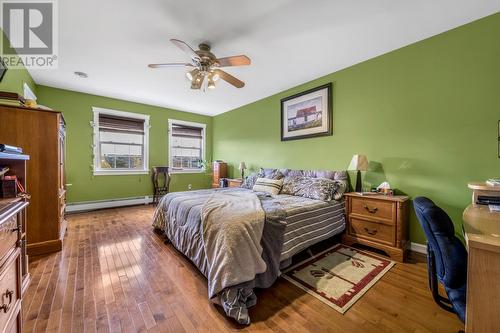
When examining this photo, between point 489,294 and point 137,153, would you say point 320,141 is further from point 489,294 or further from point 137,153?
point 137,153

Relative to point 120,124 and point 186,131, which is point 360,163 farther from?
point 120,124

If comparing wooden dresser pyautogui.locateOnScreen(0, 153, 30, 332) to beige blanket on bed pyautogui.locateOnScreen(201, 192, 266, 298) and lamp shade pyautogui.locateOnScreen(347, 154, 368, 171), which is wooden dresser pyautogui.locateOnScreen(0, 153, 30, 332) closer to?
beige blanket on bed pyautogui.locateOnScreen(201, 192, 266, 298)

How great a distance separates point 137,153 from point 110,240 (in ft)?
9.21

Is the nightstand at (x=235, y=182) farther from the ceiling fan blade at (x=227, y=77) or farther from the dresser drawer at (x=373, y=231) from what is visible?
the dresser drawer at (x=373, y=231)

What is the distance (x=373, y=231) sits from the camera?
2555 millimetres

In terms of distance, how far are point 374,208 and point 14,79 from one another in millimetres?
5156

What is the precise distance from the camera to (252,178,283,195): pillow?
340 cm

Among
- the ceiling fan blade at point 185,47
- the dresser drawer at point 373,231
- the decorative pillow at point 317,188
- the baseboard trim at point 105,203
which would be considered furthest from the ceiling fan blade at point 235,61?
the baseboard trim at point 105,203

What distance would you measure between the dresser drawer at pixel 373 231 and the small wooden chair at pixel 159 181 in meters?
4.47

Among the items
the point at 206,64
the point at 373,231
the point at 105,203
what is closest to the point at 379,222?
the point at 373,231

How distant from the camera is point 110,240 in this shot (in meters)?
2.94

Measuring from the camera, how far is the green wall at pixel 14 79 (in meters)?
2.54

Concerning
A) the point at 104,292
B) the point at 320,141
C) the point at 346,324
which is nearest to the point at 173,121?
the point at 320,141

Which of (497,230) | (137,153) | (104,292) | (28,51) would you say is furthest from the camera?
(137,153)
